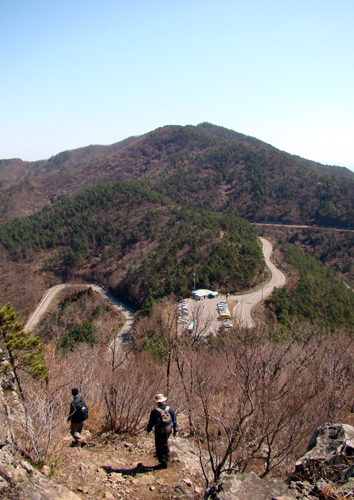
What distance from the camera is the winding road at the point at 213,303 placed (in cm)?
3030

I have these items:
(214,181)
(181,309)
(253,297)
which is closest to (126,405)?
(181,309)

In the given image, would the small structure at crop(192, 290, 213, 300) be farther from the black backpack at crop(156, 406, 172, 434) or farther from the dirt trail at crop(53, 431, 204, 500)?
A: the black backpack at crop(156, 406, 172, 434)

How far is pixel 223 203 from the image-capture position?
9788 centimetres

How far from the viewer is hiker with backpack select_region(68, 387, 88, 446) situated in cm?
711

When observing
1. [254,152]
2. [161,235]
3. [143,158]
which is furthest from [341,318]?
[143,158]

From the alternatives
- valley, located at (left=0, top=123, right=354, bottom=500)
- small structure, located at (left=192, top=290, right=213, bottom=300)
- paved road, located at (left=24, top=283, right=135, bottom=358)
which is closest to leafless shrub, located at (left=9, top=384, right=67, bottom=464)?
valley, located at (left=0, top=123, right=354, bottom=500)

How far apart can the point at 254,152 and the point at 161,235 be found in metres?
65.9

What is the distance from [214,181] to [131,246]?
165 ft

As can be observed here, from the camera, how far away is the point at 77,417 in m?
7.11

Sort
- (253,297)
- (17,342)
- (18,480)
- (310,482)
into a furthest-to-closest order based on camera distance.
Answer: (253,297), (17,342), (310,482), (18,480)

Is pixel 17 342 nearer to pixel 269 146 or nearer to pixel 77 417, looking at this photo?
pixel 77 417

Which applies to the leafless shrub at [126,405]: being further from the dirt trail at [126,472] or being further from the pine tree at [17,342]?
the pine tree at [17,342]

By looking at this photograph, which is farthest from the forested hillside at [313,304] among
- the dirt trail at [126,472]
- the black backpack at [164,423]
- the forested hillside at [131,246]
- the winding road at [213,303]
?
the black backpack at [164,423]

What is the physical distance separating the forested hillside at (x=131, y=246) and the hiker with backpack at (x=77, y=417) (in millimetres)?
31777
